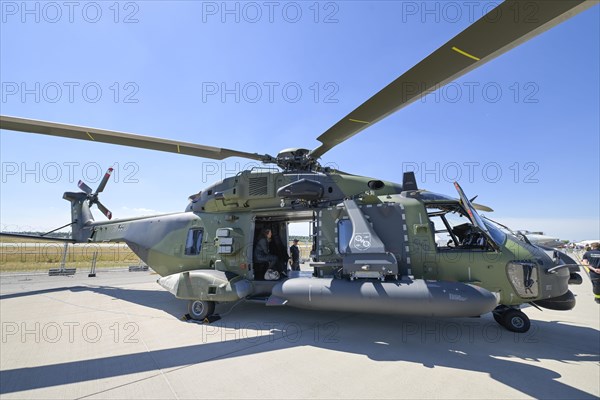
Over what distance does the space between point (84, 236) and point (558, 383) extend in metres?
13.9

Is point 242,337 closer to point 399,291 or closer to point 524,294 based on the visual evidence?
point 399,291

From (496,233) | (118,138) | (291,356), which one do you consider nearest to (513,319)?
(496,233)

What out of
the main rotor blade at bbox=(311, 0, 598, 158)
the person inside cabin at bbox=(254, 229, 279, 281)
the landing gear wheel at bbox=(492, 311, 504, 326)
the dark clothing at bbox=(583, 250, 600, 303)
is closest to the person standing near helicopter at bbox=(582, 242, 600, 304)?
the dark clothing at bbox=(583, 250, 600, 303)

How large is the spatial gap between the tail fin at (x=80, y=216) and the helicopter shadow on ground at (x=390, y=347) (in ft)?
26.4

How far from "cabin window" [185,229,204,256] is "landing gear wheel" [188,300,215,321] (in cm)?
153

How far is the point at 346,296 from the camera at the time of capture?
536 cm

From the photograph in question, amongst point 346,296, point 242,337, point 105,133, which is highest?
point 105,133

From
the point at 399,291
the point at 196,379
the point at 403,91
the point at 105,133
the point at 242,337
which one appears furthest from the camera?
the point at 105,133

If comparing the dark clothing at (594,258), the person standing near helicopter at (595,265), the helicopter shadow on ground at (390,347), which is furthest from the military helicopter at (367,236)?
the dark clothing at (594,258)

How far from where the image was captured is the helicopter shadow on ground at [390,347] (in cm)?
374

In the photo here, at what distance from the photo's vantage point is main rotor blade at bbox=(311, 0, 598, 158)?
8.89 feet

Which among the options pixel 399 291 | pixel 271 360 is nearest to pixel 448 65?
pixel 399 291

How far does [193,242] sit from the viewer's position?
811 cm

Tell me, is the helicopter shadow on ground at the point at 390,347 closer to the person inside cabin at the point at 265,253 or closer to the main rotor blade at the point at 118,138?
the person inside cabin at the point at 265,253
